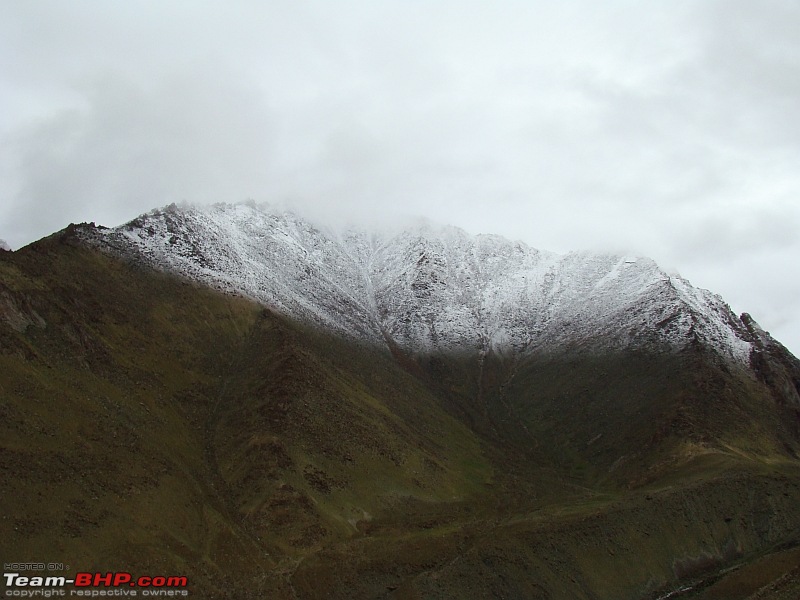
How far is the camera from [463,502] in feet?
399

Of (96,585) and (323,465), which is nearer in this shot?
(96,585)

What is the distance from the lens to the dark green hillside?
8306 centimetres

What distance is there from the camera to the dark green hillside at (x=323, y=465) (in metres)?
83.1

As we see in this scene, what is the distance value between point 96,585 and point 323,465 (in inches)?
1870

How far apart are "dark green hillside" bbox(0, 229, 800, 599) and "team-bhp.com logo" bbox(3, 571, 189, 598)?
5.20ft

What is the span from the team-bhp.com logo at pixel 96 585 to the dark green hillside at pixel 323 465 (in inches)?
62.4

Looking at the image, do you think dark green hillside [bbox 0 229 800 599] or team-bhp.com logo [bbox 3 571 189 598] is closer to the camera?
team-bhp.com logo [bbox 3 571 189 598]

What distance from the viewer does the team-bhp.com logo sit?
2525 inches

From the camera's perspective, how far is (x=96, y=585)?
69438 millimetres

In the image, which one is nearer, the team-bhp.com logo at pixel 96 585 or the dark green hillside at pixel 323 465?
the team-bhp.com logo at pixel 96 585

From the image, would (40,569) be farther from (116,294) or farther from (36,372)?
Result: (116,294)

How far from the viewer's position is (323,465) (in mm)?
113375

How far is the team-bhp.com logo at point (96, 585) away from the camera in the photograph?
210ft

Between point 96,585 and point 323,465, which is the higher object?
point 323,465
